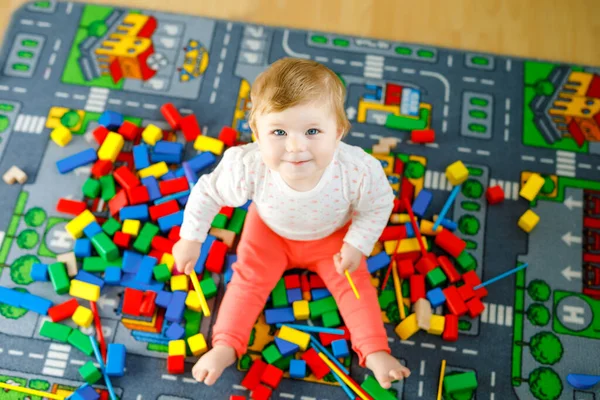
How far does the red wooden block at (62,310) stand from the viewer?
125 cm

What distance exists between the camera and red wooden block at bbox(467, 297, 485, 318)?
1.27m

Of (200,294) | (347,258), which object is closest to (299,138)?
(347,258)

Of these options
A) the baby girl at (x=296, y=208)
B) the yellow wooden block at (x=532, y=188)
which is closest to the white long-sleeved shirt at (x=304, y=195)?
the baby girl at (x=296, y=208)

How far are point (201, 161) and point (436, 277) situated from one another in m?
0.55

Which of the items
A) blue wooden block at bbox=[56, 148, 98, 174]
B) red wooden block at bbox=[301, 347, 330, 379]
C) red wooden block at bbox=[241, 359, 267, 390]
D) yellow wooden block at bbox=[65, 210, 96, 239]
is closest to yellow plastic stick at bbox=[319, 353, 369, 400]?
red wooden block at bbox=[301, 347, 330, 379]

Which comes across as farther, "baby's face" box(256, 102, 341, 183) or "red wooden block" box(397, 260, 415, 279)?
"red wooden block" box(397, 260, 415, 279)

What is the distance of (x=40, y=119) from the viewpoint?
4.79ft

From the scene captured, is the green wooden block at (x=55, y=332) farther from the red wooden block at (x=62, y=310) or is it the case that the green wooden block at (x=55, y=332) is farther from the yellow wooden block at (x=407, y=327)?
the yellow wooden block at (x=407, y=327)

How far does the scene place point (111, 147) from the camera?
1.40 m

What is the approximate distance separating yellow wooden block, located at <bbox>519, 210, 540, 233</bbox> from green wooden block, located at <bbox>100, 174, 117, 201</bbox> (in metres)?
0.85

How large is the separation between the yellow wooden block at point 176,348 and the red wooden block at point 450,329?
49 cm

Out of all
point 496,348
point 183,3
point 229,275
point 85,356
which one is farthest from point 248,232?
point 183,3

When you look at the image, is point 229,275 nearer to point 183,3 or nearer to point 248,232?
point 248,232

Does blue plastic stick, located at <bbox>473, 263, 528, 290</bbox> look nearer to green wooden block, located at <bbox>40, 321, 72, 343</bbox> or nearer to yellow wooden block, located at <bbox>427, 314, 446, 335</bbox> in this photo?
yellow wooden block, located at <bbox>427, 314, 446, 335</bbox>
